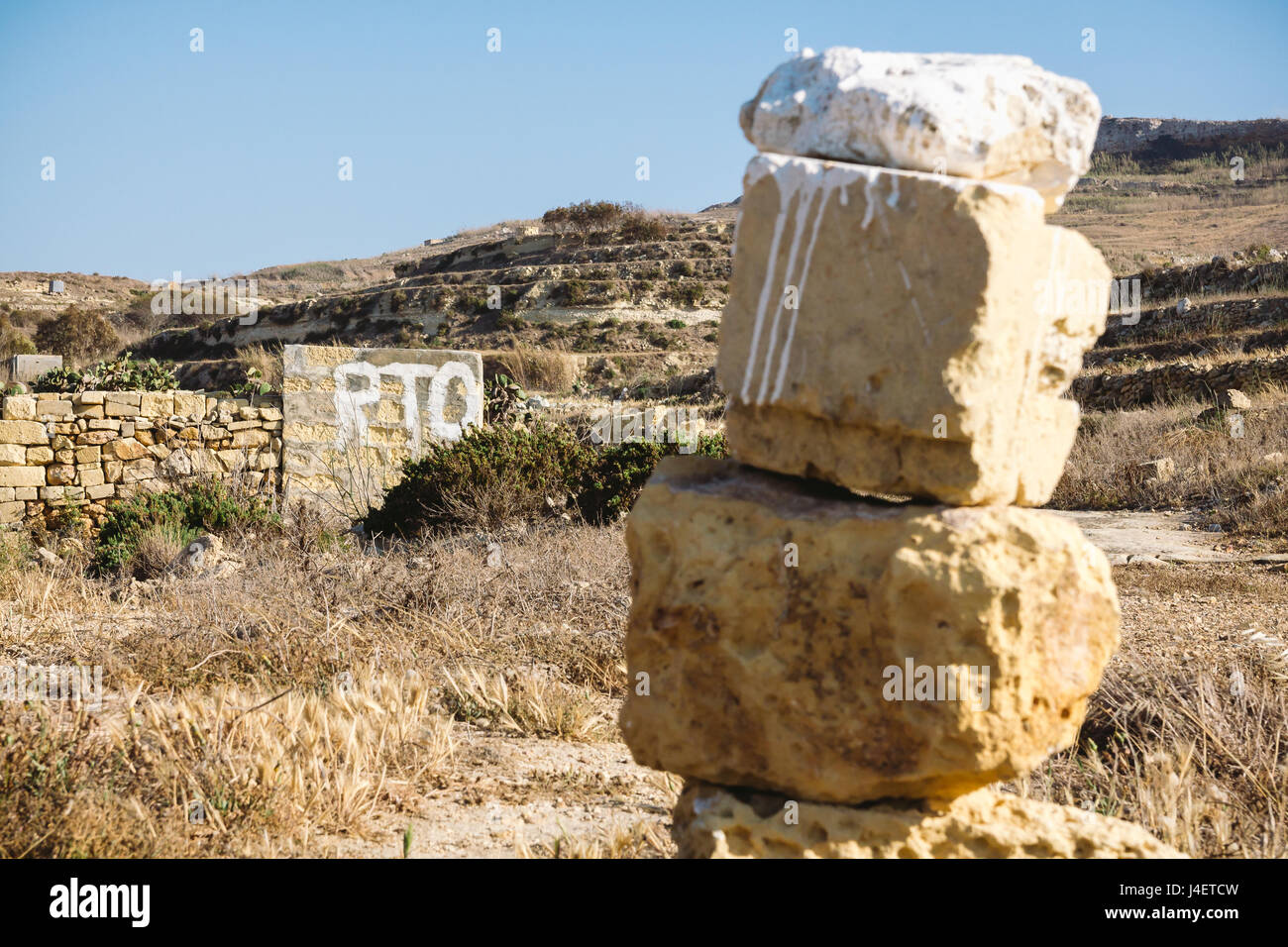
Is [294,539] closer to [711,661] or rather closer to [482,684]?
[482,684]

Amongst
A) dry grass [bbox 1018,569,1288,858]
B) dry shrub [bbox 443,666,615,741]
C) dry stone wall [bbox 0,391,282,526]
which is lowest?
dry shrub [bbox 443,666,615,741]

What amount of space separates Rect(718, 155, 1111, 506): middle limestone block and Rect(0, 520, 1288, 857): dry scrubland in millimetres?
1404

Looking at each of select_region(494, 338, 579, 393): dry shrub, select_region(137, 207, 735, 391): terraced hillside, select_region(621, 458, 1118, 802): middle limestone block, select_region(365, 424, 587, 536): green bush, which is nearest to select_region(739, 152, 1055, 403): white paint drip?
select_region(621, 458, 1118, 802): middle limestone block

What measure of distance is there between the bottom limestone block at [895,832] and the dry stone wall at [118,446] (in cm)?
843

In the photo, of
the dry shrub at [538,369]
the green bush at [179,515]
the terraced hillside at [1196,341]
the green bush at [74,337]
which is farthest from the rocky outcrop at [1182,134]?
the green bush at [179,515]

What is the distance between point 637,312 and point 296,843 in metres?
28.2

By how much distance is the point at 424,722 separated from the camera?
3.76 meters

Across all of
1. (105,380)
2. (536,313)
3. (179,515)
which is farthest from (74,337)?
(179,515)

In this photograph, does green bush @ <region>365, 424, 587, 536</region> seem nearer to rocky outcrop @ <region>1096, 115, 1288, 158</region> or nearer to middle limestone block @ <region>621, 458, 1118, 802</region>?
middle limestone block @ <region>621, 458, 1118, 802</region>

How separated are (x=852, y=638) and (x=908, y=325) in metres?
0.65

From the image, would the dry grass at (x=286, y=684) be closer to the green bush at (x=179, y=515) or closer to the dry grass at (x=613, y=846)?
the dry grass at (x=613, y=846)

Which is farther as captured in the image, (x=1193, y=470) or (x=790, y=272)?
(x=1193, y=470)

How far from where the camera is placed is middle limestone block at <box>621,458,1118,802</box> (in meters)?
1.85

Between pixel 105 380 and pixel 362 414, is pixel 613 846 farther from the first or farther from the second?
pixel 105 380
